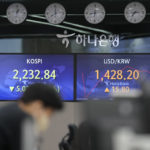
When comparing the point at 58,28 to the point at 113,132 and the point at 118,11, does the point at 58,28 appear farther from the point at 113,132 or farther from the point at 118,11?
the point at 113,132

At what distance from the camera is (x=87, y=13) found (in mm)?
5848

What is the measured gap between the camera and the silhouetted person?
4.15 ft

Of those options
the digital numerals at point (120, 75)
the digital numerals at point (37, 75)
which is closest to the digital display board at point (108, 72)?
the digital numerals at point (120, 75)

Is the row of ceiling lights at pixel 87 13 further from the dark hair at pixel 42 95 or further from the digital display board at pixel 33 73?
the dark hair at pixel 42 95

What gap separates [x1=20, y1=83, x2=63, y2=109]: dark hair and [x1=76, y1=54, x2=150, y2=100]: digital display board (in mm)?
3989

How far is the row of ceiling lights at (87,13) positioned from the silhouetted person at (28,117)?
4.21m

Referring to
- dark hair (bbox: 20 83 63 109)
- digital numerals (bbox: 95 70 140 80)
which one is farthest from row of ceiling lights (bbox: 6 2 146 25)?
dark hair (bbox: 20 83 63 109)

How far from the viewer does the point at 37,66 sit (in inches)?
231

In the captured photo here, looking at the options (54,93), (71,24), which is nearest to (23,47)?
(71,24)

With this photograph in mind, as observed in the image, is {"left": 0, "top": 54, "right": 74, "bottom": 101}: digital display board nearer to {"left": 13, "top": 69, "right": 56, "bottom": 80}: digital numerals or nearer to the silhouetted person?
{"left": 13, "top": 69, "right": 56, "bottom": 80}: digital numerals

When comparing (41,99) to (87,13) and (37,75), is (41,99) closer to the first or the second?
(37,75)

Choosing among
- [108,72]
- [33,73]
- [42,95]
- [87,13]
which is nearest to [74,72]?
[108,72]

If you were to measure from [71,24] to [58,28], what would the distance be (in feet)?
0.68

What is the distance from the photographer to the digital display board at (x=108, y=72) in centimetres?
573
